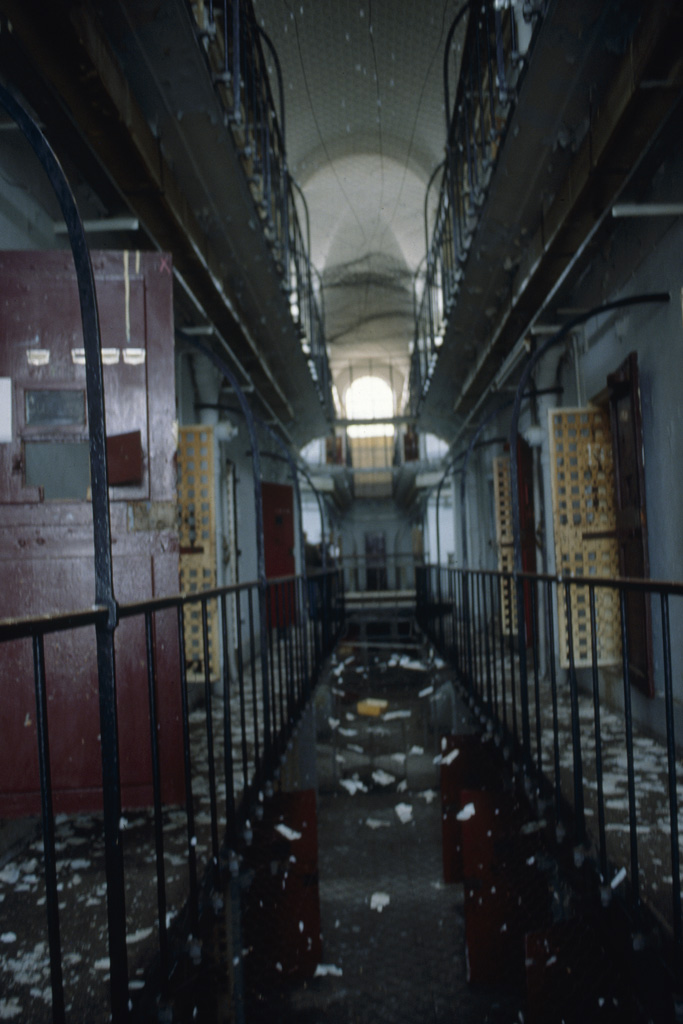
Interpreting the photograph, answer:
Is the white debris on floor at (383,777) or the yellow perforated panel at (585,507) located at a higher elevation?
the yellow perforated panel at (585,507)

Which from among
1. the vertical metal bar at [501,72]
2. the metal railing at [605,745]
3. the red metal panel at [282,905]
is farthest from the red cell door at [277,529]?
the vertical metal bar at [501,72]

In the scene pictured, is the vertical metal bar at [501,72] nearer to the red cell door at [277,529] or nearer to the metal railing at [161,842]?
the metal railing at [161,842]

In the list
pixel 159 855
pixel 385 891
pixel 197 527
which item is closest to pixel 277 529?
pixel 197 527

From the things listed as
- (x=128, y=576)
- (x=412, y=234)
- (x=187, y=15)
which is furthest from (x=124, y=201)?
(x=412, y=234)

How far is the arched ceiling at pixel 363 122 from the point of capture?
6.00m

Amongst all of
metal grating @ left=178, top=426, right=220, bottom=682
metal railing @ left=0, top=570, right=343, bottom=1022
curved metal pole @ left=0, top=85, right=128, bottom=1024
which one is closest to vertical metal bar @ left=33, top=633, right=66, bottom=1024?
metal railing @ left=0, top=570, right=343, bottom=1022

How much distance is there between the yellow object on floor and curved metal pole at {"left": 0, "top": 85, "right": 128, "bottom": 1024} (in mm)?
4401

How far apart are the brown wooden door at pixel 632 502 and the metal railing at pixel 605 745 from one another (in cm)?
7

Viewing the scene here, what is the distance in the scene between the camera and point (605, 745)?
12.3 feet

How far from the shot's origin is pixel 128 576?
10.0 ft

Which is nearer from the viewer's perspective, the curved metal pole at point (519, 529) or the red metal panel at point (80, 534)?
the red metal panel at point (80, 534)

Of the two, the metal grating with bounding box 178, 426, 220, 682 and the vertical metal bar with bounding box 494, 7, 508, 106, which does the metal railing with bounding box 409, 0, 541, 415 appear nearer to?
the vertical metal bar with bounding box 494, 7, 508, 106

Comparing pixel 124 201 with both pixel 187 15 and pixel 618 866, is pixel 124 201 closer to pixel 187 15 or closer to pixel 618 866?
pixel 187 15

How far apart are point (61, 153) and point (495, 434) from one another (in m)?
6.53
